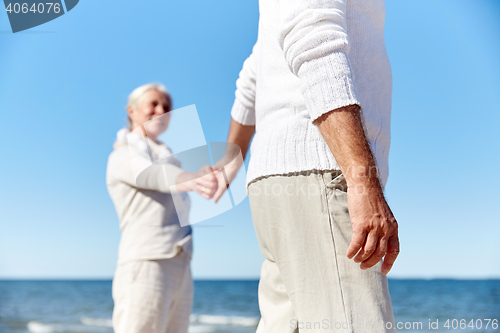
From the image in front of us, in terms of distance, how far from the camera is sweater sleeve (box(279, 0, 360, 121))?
2.05 ft

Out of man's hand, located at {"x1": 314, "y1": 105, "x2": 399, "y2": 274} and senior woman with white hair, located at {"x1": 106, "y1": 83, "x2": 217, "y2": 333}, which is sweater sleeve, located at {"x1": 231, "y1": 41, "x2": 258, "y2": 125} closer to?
senior woman with white hair, located at {"x1": 106, "y1": 83, "x2": 217, "y2": 333}

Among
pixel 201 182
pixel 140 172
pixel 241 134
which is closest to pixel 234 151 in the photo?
pixel 241 134

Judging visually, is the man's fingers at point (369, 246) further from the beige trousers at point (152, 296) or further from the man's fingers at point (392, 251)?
the beige trousers at point (152, 296)

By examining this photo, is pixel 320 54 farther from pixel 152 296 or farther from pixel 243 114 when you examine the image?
pixel 152 296

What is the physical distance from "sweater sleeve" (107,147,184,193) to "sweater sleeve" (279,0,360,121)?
2.67 ft

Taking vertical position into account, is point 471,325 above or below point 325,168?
below

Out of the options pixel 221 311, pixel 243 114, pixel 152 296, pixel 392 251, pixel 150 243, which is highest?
pixel 243 114

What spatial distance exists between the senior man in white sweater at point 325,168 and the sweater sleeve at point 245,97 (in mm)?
306

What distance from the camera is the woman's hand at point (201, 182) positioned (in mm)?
1200

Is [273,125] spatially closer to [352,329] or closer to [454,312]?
[352,329]

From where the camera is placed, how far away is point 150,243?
4.97 ft

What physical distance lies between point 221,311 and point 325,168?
1332 centimetres

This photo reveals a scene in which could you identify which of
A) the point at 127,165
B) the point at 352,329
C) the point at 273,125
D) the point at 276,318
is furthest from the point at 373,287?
the point at 127,165

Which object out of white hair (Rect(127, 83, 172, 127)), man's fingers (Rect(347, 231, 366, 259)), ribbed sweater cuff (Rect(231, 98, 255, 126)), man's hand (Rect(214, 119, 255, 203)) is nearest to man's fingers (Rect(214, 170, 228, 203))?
man's hand (Rect(214, 119, 255, 203))
